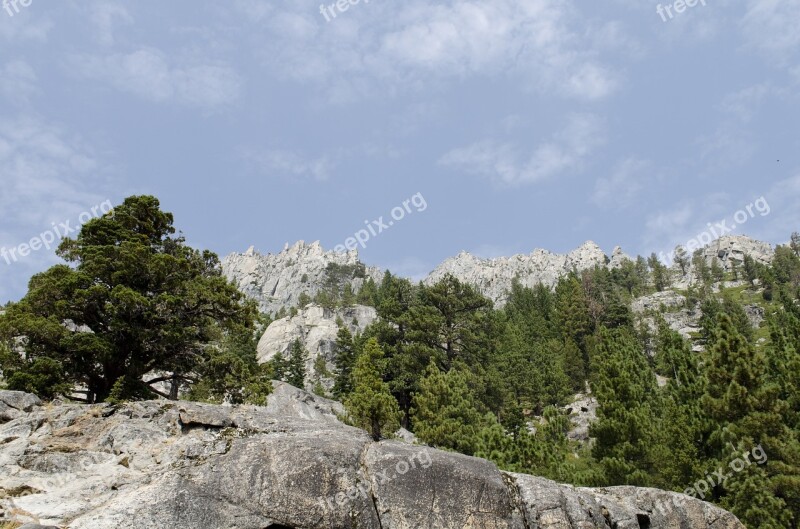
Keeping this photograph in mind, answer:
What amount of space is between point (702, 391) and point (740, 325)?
74.5 m

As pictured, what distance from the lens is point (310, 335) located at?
11056 centimetres

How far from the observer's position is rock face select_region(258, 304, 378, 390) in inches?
3999

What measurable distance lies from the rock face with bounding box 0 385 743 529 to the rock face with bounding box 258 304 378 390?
7490 centimetres

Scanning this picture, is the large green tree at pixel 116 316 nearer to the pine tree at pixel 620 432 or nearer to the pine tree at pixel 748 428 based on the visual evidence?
the pine tree at pixel 620 432

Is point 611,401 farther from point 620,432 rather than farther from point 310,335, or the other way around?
point 310,335

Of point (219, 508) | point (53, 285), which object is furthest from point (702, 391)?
point (53, 285)

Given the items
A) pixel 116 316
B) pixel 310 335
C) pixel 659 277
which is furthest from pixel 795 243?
pixel 116 316

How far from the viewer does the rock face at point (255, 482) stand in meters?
12.5

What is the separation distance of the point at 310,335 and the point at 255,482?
98872 millimetres

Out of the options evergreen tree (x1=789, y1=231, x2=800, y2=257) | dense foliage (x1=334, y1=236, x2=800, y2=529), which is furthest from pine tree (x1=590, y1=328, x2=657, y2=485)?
evergreen tree (x1=789, y1=231, x2=800, y2=257)

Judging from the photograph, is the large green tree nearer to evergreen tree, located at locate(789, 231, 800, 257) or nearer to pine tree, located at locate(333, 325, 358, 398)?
pine tree, located at locate(333, 325, 358, 398)

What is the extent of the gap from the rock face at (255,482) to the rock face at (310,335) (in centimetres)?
7490

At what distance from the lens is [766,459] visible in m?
26.3

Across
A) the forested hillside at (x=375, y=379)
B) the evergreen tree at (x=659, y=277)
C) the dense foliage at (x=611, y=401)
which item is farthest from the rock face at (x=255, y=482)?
the evergreen tree at (x=659, y=277)
